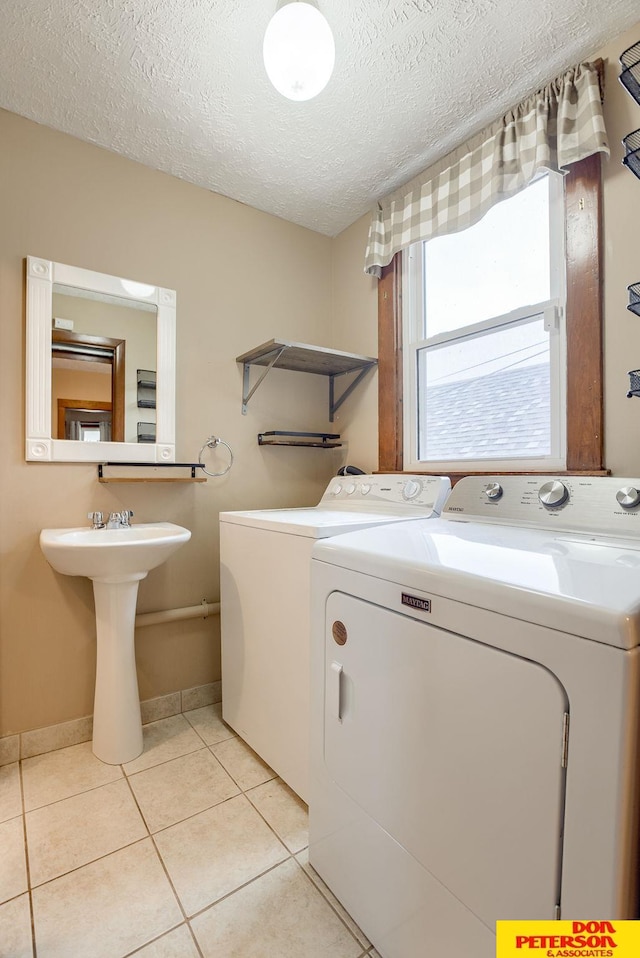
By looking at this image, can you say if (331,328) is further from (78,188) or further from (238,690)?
(238,690)

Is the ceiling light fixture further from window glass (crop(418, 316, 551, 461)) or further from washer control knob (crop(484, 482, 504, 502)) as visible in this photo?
washer control knob (crop(484, 482, 504, 502))

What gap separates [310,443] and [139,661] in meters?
1.33

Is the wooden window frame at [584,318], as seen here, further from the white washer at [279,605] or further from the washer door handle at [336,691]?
the washer door handle at [336,691]

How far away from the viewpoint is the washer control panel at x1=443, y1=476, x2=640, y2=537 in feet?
3.85

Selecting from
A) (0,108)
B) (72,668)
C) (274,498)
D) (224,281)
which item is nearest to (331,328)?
(224,281)

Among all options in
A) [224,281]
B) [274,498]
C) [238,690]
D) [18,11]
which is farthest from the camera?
[274,498]

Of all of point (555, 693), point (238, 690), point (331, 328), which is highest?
point (331, 328)

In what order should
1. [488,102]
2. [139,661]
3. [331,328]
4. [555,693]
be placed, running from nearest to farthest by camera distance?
[555,693] < [488,102] < [139,661] < [331,328]

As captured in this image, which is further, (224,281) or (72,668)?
(224,281)

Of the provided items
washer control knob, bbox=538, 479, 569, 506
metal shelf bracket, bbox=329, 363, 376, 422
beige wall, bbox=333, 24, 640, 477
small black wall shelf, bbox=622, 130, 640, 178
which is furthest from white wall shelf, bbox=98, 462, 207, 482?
small black wall shelf, bbox=622, 130, 640, 178

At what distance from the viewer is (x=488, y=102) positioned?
171 centimetres

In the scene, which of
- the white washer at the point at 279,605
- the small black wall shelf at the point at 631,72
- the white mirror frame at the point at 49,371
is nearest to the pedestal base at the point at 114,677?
the white washer at the point at 279,605

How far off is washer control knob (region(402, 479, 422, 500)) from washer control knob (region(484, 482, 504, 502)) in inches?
13.9

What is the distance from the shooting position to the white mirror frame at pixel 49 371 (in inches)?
69.7
